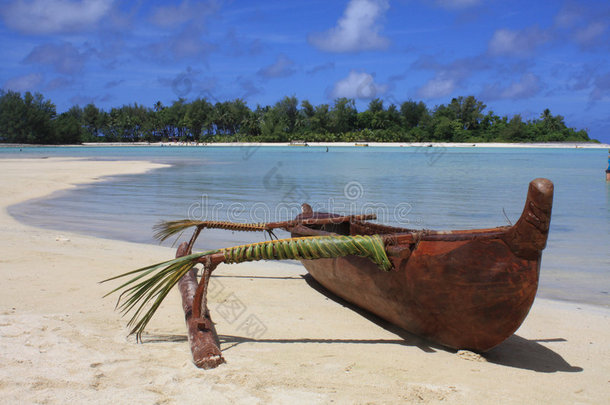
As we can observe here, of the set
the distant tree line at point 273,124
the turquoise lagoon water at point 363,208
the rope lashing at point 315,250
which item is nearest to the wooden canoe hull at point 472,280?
the rope lashing at point 315,250

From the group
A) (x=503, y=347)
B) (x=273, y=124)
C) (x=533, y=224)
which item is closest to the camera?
(x=533, y=224)

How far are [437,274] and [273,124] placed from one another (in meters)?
95.5

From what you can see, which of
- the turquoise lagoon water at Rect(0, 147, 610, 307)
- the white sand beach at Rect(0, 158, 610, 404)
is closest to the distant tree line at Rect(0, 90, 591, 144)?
the turquoise lagoon water at Rect(0, 147, 610, 307)

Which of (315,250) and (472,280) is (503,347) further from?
(315,250)

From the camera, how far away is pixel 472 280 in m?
3.02

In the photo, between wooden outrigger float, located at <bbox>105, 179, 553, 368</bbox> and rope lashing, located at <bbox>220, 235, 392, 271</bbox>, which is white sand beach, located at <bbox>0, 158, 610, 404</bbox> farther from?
rope lashing, located at <bbox>220, 235, 392, 271</bbox>

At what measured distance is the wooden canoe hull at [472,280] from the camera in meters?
2.90

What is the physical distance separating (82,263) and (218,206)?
6.21 m

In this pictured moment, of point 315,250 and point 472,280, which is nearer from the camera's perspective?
point 472,280

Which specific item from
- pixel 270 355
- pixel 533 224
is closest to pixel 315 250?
pixel 270 355

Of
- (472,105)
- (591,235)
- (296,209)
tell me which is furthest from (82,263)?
(472,105)

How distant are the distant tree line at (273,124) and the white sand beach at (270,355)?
281ft

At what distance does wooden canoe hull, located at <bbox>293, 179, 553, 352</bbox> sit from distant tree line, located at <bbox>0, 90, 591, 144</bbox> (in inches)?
3409

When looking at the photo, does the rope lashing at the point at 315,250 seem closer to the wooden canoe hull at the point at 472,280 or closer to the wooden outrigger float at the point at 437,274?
the wooden outrigger float at the point at 437,274
